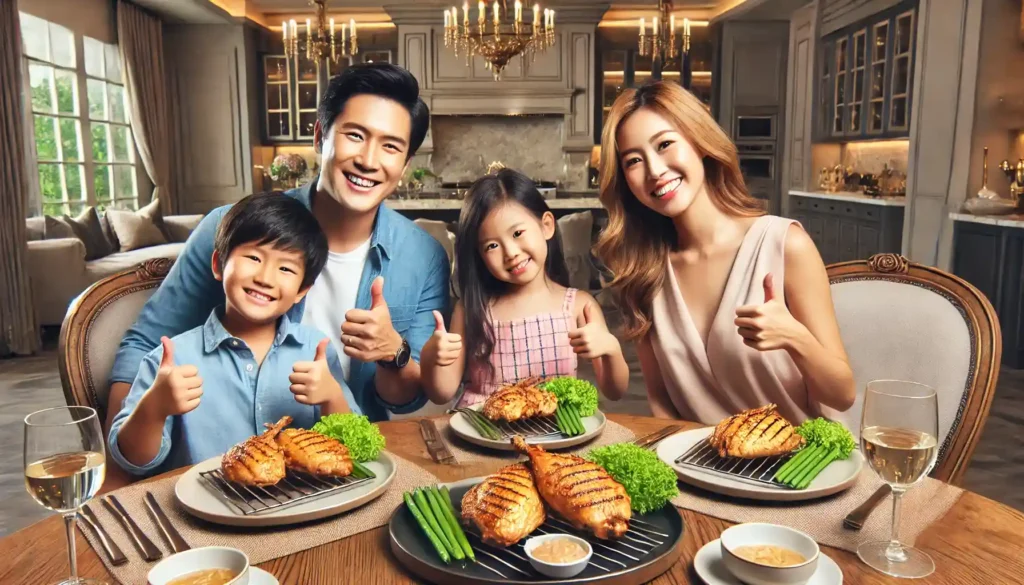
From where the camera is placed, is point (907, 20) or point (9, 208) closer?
point (9, 208)

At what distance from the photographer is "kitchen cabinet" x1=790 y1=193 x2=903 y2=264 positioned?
5.95 meters

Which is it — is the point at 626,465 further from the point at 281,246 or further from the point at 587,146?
the point at 587,146

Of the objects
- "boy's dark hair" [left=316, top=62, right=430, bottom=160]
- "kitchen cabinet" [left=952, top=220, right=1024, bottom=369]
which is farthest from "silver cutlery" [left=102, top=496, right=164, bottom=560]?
"kitchen cabinet" [left=952, top=220, right=1024, bottom=369]

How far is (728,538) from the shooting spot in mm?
841

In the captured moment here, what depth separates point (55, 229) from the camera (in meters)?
5.66

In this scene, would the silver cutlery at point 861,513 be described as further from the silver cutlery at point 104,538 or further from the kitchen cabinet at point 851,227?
the kitchen cabinet at point 851,227

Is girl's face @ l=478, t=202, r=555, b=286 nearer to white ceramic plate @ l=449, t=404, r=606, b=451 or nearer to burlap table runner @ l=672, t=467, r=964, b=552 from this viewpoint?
white ceramic plate @ l=449, t=404, r=606, b=451

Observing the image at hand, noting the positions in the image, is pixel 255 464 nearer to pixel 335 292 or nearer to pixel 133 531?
pixel 133 531

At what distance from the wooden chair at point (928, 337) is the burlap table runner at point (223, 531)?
102 cm

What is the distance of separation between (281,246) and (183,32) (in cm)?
852

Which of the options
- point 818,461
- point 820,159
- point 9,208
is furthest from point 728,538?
point 820,159

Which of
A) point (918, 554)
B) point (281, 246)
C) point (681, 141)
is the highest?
point (681, 141)

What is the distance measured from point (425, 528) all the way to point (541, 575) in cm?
16

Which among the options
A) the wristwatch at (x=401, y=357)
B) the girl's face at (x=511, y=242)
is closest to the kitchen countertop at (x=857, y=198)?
the girl's face at (x=511, y=242)
